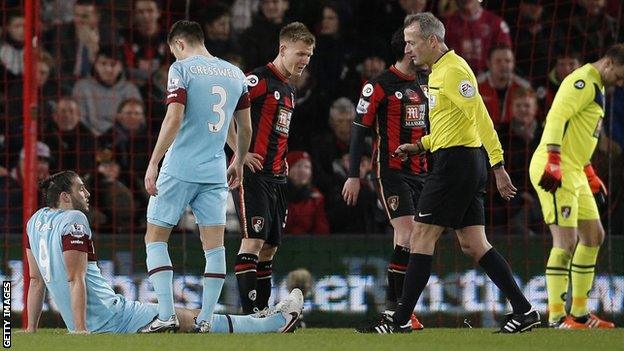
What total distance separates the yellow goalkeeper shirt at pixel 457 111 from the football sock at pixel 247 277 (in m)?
1.82

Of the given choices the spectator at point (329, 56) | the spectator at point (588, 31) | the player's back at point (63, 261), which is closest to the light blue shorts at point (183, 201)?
the player's back at point (63, 261)

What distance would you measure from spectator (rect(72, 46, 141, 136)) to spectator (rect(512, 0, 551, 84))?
3.79 metres

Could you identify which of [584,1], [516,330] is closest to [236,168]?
[516,330]

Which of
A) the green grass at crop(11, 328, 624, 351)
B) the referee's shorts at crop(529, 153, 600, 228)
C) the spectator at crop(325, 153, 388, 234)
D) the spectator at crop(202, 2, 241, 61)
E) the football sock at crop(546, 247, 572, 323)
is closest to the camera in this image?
the green grass at crop(11, 328, 624, 351)

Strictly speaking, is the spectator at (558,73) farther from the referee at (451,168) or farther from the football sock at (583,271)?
the referee at (451,168)

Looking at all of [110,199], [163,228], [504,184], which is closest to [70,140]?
[110,199]

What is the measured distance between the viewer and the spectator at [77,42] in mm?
14156

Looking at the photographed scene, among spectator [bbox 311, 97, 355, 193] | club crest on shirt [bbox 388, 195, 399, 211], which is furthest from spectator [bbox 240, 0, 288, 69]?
club crest on shirt [bbox 388, 195, 399, 211]

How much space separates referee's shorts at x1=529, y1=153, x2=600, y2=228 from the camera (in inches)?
430

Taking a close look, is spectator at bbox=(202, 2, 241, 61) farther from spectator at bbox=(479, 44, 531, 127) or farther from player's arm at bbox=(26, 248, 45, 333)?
player's arm at bbox=(26, 248, 45, 333)

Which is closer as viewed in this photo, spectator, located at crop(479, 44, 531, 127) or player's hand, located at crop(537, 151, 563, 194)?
player's hand, located at crop(537, 151, 563, 194)

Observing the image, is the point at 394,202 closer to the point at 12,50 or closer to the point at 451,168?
the point at 451,168

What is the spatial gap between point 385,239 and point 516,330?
12.0 feet

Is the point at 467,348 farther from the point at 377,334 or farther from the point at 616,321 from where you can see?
the point at 616,321
